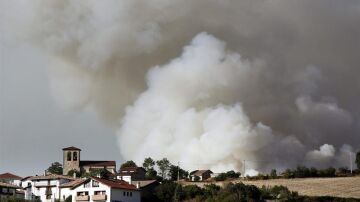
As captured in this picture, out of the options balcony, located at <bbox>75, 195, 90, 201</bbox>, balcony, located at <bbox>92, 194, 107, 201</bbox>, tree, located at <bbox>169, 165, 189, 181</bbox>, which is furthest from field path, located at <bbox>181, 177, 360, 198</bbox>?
balcony, located at <bbox>75, 195, 90, 201</bbox>

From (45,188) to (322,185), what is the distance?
3293 cm

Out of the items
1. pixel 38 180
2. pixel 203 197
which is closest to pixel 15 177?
pixel 38 180

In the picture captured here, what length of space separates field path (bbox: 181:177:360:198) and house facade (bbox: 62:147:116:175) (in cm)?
2922

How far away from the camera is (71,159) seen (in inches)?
4161

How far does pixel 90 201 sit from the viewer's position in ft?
232

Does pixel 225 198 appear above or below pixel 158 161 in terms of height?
below

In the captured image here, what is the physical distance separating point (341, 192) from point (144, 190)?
73.4 feet

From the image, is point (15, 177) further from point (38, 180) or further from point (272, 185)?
point (272, 185)

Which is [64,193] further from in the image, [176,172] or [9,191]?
[176,172]

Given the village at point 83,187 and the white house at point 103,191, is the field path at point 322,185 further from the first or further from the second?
the white house at point 103,191

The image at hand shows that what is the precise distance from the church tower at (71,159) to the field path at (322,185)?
106 ft

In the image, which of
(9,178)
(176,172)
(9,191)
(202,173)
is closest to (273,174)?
(176,172)

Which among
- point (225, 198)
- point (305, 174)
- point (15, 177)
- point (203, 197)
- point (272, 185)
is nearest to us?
point (225, 198)

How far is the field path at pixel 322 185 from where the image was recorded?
6888 cm
